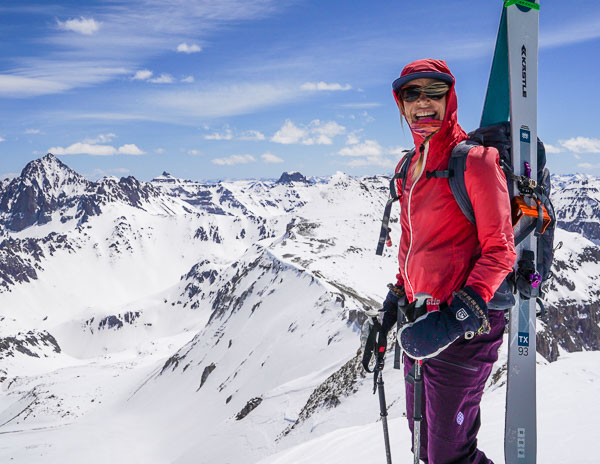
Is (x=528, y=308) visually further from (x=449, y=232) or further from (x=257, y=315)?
(x=257, y=315)

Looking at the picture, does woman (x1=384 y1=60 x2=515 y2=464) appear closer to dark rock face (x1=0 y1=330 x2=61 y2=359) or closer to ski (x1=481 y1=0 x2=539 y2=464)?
ski (x1=481 y1=0 x2=539 y2=464)

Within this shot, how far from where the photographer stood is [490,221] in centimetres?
351

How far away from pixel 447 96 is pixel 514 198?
1.11 metres

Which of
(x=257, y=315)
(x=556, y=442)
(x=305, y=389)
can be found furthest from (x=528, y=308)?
(x=257, y=315)

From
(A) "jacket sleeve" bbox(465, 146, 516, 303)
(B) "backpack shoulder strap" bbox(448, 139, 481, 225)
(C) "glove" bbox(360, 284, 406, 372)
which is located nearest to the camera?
(A) "jacket sleeve" bbox(465, 146, 516, 303)

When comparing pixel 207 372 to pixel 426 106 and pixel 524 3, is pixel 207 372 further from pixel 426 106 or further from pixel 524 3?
pixel 524 3

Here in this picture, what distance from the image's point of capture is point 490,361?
3.93 m

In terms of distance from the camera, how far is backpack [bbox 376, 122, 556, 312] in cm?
371

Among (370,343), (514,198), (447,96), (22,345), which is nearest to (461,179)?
(514,198)

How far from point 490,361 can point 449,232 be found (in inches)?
47.8

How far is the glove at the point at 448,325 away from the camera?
11.6ft

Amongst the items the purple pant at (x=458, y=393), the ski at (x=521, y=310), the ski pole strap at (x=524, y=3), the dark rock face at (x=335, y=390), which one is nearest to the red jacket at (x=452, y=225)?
the purple pant at (x=458, y=393)

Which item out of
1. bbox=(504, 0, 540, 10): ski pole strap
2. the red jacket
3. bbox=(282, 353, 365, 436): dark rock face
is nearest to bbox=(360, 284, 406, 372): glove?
the red jacket

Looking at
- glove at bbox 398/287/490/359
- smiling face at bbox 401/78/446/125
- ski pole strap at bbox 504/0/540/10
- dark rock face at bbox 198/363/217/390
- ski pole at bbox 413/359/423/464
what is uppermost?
ski pole strap at bbox 504/0/540/10
